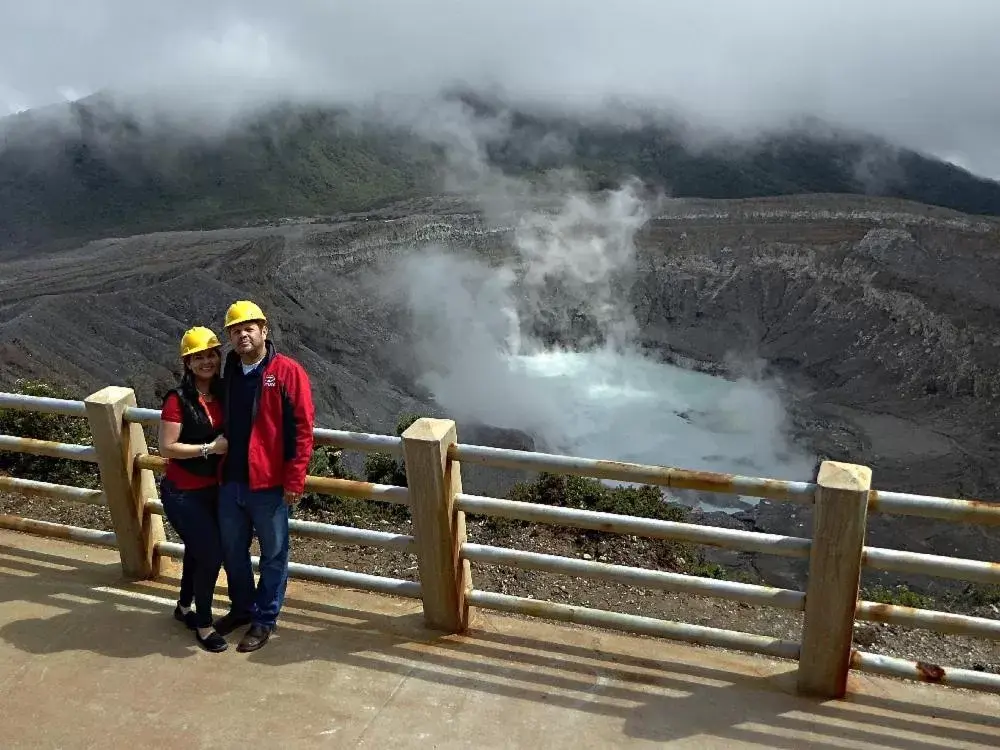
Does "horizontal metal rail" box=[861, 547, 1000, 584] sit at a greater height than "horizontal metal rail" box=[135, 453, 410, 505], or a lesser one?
lesser

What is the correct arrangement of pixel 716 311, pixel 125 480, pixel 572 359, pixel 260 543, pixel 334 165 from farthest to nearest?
pixel 334 165, pixel 716 311, pixel 572 359, pixel 125 480, pixel 260 543

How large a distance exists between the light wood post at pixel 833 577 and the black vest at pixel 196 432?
2.86m

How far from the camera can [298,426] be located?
4.07m

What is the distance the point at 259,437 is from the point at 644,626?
7.02 feet

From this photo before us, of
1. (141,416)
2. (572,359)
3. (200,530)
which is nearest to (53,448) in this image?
(141,416)

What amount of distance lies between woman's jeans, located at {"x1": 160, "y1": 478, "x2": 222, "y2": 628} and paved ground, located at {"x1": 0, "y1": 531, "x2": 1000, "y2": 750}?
0.87 feet

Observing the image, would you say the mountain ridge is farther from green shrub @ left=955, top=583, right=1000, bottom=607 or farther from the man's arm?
the man's arm

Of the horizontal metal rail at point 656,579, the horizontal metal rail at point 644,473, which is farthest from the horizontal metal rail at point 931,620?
the horizontal metal rail at point 644,473

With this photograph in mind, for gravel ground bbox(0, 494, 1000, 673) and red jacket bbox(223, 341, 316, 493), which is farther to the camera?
gravel ground bbox(0, 494, 1000, 673)

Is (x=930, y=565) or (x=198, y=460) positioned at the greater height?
(x=198, y=460)

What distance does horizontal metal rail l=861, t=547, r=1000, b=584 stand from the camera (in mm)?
3689

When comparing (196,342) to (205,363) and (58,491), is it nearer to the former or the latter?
(205,363)

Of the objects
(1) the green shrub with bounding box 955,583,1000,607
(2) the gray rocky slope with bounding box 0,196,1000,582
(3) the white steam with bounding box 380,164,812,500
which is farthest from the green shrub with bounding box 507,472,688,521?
(3) the white steam with bounding box 380,164,812,500

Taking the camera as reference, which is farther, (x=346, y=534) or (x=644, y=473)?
(x=346, y=534)
